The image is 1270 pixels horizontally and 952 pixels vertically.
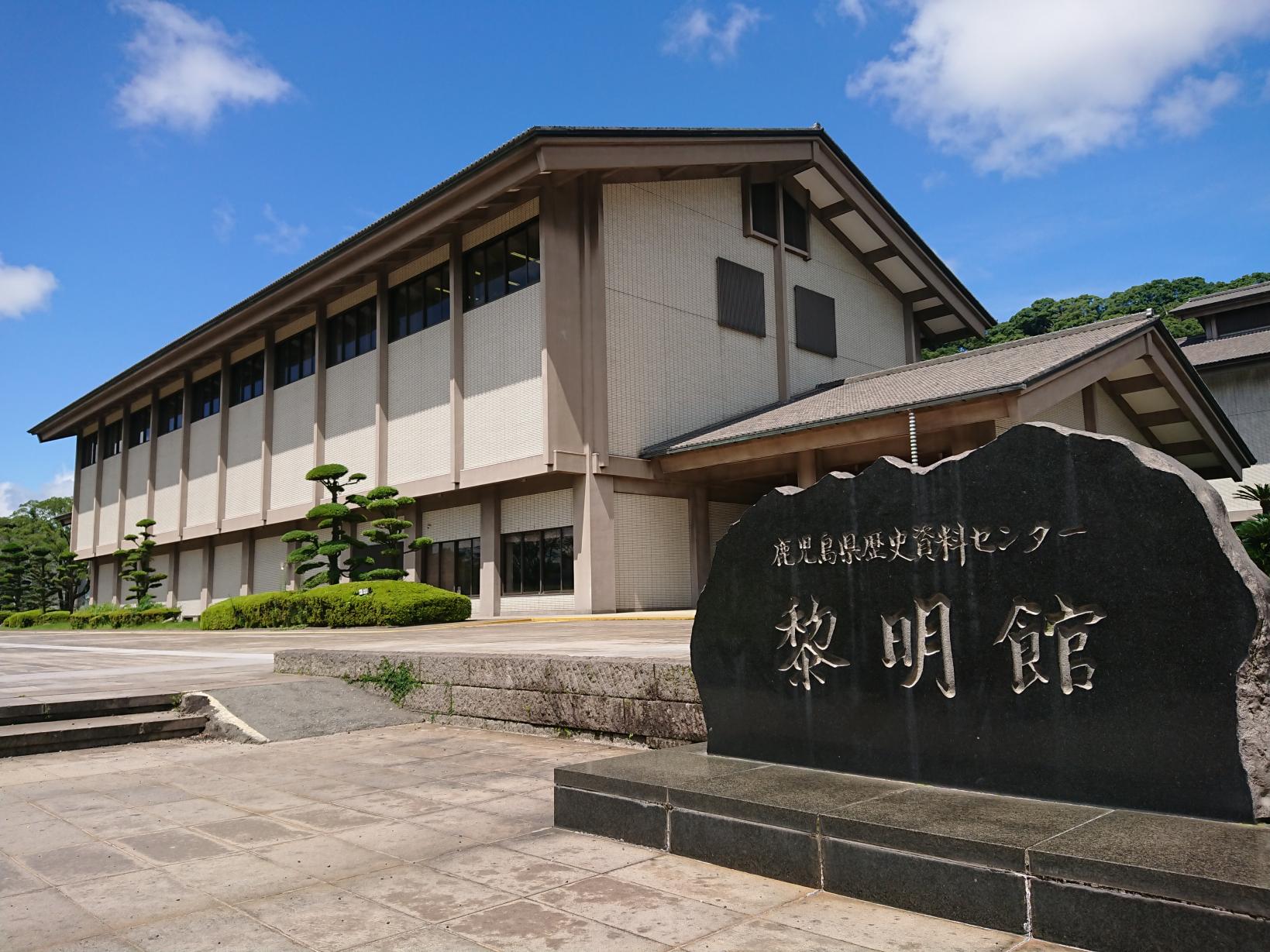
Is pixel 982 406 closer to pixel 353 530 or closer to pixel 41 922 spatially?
pixel 41 922

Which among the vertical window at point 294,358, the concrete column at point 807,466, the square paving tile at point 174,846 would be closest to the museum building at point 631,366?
the concrete column at point 807,466

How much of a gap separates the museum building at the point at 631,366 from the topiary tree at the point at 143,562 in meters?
7.91

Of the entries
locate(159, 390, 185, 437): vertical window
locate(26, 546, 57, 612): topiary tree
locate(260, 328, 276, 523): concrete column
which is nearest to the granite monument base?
locate(260, 328, 276, 523): concrete column

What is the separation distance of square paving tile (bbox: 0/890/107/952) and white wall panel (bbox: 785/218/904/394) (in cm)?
2488

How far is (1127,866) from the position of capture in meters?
2.87

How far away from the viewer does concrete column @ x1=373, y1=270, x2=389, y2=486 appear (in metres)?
26.6

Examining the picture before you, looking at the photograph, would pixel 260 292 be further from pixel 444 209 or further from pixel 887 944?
pixel 887 944

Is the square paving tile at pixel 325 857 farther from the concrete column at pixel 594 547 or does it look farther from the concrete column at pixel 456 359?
the concrete column at pixel 456 359

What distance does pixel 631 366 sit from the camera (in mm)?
22953

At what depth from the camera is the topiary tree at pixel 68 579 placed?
46019mm

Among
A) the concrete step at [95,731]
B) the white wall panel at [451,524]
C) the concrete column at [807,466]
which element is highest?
the concrete column at [807,466]

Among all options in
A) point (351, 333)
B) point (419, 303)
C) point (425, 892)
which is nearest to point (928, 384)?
point (419, 303)

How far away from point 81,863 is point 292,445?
27925 millimetres

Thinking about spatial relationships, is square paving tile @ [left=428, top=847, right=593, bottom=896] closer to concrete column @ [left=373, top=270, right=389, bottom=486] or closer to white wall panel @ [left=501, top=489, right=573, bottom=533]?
white wall panel @ [left=501, top=489, right=573, bottom=533]
